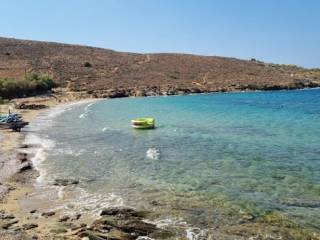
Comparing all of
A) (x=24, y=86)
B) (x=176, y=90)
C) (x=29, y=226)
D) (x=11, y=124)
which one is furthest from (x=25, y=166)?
(x=176, y=90)

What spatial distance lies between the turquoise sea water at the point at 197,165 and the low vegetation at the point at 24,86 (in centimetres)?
2783

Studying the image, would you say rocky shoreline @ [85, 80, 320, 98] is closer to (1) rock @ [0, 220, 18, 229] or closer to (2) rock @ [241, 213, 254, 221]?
(1) rock @ [0, 220, 18, 229]

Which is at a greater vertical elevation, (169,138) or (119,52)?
→ (119,52)

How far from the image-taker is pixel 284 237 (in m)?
16.8

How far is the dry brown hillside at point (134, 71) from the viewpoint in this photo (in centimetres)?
11094

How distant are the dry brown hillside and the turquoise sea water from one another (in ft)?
178

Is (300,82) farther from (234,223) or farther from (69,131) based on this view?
(234,223)

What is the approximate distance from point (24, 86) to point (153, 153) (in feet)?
183

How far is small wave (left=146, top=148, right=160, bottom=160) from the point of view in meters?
32.0

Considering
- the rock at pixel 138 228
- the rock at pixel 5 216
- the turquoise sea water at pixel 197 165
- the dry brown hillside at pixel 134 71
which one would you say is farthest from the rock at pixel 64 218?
the dry brown hillside at pixel 134 71

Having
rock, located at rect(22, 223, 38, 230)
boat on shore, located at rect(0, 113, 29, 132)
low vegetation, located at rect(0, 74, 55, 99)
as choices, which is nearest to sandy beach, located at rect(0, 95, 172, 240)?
rock, located at rect(22, 223, 38, 230)

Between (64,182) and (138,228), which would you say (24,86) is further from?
(138,228)

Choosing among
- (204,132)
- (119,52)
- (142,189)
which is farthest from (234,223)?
(119,52)

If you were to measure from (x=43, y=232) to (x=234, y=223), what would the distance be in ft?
23.4
